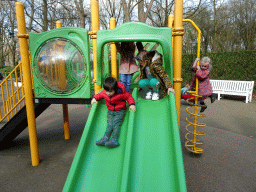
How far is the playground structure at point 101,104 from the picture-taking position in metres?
2.19

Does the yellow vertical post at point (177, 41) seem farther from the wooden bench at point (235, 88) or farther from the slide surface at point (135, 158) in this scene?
the wooden bench at point (235, 88)

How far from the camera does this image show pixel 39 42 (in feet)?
11.7

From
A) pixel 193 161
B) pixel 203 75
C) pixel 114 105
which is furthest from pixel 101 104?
pixel 193 161

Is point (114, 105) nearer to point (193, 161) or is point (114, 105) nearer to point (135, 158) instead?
point (135, 158)

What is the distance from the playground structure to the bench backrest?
27.8ft

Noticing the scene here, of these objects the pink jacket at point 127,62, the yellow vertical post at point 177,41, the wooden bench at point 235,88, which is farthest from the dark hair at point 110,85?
the wooden bench at point 235,88

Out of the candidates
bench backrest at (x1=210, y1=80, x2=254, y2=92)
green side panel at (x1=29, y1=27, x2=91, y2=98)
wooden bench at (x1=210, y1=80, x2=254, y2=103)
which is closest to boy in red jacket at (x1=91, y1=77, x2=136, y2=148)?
green side panel at (x1=29, y1=27, x2=91, y2=98)

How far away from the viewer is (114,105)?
2854 mm

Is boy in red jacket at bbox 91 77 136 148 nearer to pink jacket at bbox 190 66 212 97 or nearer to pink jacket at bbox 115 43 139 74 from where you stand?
pink jacket at bbox 115 43 139 74

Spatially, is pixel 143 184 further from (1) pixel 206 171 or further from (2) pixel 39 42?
(2) pixel 39 42

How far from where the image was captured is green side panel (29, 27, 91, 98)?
346 centimetres

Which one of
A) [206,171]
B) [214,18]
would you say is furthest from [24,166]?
[214,18]

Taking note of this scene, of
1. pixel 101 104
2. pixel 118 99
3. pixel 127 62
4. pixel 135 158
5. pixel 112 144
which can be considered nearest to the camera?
pixel 135 158

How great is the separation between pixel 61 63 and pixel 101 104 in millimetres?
1288
